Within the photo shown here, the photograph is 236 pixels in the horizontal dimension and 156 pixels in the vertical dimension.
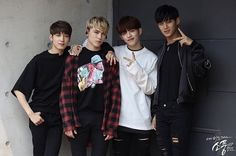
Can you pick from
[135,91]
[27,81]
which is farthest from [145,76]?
[27,81]

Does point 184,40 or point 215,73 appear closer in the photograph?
point 184,40

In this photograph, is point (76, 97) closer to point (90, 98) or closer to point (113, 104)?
point (90, 98)

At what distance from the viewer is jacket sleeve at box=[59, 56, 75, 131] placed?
2732 millimetres

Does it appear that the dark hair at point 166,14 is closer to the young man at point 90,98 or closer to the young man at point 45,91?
the young man at point 90,98

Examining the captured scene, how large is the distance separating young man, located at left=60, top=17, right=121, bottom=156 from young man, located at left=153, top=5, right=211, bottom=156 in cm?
36

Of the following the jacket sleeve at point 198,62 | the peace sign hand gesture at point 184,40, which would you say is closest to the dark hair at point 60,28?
the peace sign hand gesture at point 184,40

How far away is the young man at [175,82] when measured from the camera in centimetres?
264

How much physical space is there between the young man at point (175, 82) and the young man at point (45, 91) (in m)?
0.72

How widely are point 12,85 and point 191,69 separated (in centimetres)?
131

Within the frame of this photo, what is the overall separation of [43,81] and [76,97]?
10.4 inches

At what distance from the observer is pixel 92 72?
9.21ft

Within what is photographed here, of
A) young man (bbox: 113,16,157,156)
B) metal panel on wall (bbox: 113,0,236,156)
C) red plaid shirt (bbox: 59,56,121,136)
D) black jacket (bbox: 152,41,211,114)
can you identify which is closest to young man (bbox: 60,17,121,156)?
red plaid shirt (bbox: 59,56,121,136)

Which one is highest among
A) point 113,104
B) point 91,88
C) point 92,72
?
point 92,72

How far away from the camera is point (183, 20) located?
3109 millimetres
